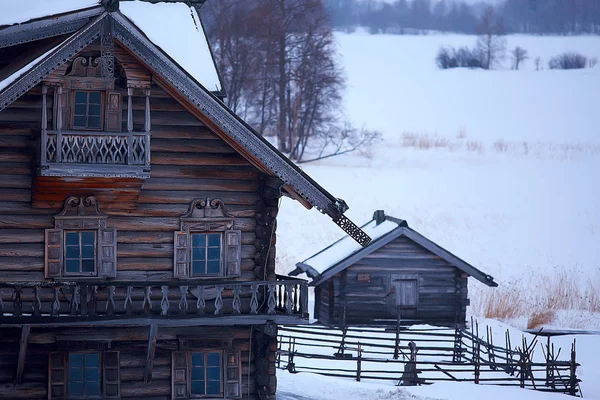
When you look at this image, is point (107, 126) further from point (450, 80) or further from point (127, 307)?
point (450, 80)

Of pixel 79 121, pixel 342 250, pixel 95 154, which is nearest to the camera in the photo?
pixel 95 154

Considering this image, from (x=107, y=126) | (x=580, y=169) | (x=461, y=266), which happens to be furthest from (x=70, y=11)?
(x=580, y=169)

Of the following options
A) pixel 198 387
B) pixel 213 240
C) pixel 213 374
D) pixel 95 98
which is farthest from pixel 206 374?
pixel 95 98

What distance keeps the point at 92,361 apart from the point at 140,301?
1557 mm

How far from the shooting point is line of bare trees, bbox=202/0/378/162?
61.8m

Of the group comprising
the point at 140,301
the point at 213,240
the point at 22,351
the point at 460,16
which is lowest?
the point at 22,351

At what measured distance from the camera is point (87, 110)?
20875 millimetres

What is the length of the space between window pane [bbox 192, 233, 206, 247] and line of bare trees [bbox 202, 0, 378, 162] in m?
38.1

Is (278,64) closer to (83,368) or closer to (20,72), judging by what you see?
(83,368)

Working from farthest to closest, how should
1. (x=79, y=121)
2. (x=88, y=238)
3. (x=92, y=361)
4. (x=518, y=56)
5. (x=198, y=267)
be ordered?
(x=518, y=56) < (x=198, y=267) < (x=92, y=361) < (x=88, y=238) < (x=79, y=121)

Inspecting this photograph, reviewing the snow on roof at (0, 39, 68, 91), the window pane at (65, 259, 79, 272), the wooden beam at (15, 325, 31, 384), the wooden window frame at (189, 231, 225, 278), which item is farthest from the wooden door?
the snow on roof at (0, 39, 68, 91)

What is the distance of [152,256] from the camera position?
2186 cm

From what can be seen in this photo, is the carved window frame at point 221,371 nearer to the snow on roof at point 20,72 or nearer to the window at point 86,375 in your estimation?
the window at point 86,375

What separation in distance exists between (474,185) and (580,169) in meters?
7.39
